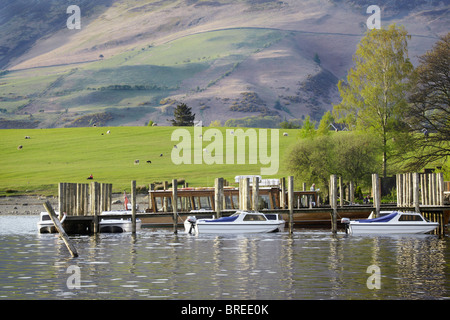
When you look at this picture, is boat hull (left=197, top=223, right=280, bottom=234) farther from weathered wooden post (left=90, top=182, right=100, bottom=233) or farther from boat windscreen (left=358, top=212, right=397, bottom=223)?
weathered wooden post (left=90, top=182, right=100, bottom=233)

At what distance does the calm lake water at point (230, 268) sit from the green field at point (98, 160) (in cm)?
4151

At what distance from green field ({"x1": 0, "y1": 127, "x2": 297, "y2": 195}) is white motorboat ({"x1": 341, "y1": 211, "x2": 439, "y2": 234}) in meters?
34.8

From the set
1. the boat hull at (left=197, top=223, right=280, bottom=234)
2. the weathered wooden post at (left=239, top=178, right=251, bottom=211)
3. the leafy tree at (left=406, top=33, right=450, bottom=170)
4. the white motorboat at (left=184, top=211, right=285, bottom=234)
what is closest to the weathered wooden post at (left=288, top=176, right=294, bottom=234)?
the white motorboat at (left=184, top=211, right=285, bottom=234)

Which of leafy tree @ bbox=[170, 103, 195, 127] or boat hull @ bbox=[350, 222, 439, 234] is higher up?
leafy tree @ bbox=[170, 103, 195, 127]

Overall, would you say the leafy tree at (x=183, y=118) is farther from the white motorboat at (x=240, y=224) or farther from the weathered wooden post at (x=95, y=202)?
the white motorboat at (x=240, y=224)

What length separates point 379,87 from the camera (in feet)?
262

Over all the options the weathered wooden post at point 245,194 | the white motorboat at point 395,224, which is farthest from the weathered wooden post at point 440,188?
the weathered wooden post at point 245,194

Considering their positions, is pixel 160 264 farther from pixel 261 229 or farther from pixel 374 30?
pixel 374 30

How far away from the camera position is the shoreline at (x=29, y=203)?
89.1 metres

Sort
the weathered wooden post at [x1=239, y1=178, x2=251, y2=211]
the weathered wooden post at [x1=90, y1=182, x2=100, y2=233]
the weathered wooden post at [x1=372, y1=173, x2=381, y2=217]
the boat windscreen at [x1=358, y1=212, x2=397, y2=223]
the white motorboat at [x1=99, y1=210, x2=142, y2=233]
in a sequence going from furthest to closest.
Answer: the white motorboat at [x1=99, y1=210, x2=142, y2=233], the weathered wooden post at [x1=90, y1=182, x2=100, y2=233], the weathered wooden post at [x1=239, y1=178, x2=251, y2=211], the weathered wooden post at [x1=372, y1=173, x2=381, y2=217], the boat windscreen at [x1=358, y1=212, x2=397, y2=223]

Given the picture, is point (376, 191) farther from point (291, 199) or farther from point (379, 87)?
point (379, 87)

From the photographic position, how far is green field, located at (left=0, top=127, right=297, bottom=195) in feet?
338
